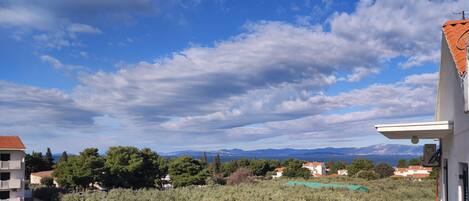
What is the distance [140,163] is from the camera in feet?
122

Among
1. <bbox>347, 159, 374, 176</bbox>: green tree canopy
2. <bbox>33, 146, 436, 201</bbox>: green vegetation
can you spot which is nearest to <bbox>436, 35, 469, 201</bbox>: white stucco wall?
<bbox>33, 146, 436, 201</bbox>: green vegetation

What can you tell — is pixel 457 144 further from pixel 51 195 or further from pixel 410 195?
pixel 51 195

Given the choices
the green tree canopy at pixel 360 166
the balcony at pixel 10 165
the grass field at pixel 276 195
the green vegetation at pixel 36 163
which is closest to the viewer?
the grass field at pixel 276 195

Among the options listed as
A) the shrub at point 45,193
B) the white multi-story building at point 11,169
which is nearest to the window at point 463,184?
the shrub at point 45,193

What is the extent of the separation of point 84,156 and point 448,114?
3398 centimetres

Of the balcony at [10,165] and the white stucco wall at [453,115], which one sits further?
the balcony at [10,165]

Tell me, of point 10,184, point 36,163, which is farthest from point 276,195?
point 36,163

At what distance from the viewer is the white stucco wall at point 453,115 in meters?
2.87

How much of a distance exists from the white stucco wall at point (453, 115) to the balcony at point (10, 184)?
29.2 meters

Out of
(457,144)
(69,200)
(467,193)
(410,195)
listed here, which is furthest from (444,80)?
(69,200)

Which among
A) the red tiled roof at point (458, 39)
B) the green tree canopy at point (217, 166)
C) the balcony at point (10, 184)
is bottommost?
the green tree canopy at point (217, 166)

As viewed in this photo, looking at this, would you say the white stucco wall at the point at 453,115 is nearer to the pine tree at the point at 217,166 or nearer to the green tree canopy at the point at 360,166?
the green tree canopy at the point at 360,166

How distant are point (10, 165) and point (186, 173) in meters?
16.2

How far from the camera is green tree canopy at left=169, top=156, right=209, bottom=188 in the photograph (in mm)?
39750
